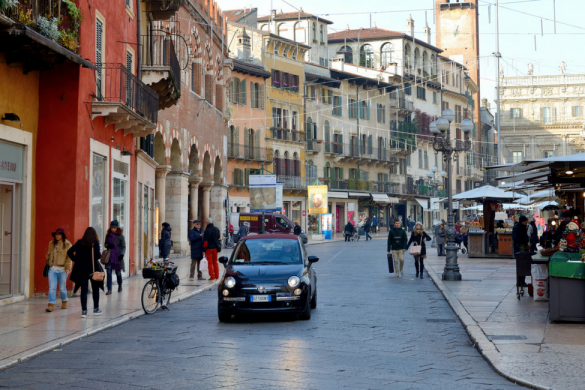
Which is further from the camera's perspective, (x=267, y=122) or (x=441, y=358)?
(x=267, y=122)

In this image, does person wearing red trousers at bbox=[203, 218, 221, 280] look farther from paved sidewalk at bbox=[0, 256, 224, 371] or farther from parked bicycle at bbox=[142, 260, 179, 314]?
parked bicycle at bbox=[142, 260, 179, 314]

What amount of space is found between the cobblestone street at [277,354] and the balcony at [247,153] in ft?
144

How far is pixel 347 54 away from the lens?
82.5 metres

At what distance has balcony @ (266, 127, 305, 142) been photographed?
215 feet

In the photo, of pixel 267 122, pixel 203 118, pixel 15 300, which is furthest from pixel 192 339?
pixel 267 122

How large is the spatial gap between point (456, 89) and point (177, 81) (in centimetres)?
Answer: 7381

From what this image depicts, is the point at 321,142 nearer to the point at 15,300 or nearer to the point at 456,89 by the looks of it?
the point at 456,89

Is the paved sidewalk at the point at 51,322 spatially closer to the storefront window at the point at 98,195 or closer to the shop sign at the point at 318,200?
the storefront window at the point at 98,195

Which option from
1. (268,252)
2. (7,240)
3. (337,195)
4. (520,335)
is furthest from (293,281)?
(337,195)

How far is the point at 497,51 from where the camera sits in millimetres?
63875

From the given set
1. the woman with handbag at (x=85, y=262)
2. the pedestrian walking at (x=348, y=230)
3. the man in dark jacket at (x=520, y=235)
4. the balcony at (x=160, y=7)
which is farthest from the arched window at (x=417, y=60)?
the woman with handbag at (x=85, y=262)

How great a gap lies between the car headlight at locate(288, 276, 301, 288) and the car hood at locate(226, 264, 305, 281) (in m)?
0.08

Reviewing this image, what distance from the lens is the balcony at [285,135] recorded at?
215 feet

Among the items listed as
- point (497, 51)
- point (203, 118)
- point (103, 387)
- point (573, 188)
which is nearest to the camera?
point (103, 387)
